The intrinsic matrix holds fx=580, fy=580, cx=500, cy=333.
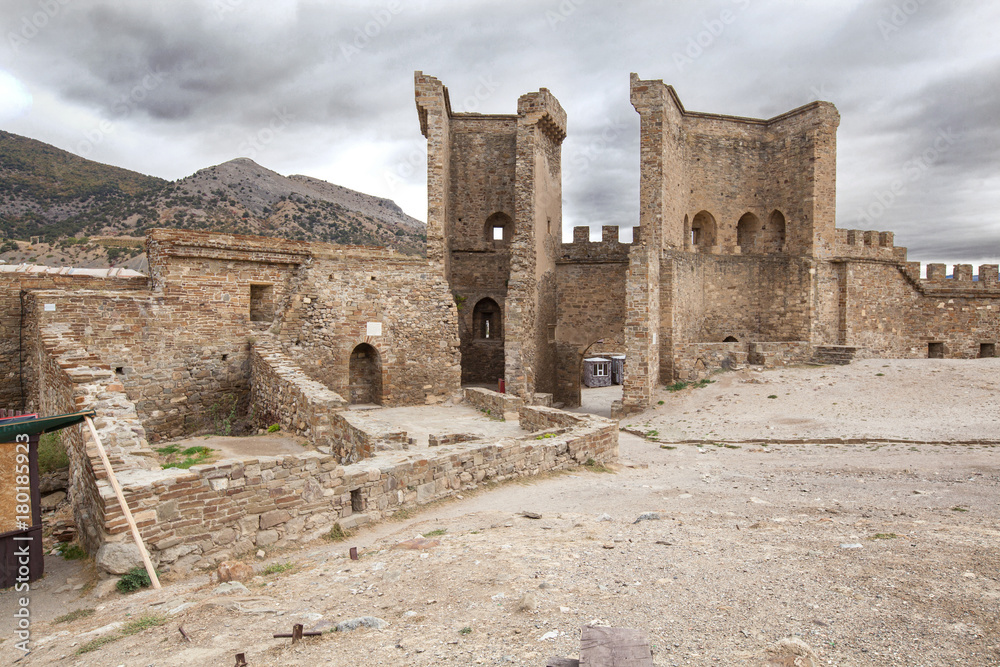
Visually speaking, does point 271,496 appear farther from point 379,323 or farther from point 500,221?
point 500,221

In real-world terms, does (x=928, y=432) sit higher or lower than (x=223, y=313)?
lower

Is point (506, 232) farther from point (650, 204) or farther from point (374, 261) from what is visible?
point (374, 261)

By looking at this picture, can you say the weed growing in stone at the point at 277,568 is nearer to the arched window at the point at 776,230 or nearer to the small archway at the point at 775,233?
the small archway at the point at 775,233

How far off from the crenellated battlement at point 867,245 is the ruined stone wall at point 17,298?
889 inches

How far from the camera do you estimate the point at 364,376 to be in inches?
637

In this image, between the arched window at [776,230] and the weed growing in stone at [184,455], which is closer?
the weed growing in stone at [184,455]

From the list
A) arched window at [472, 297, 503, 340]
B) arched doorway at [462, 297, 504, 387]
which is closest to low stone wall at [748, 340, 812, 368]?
arched doorway at [462, 297, 504, 387]

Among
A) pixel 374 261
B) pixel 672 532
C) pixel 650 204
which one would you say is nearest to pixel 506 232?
pixel 650 204

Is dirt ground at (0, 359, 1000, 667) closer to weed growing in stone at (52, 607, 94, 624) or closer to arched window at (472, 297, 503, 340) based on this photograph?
weed growing in stone at (52, 607, 94, 624)

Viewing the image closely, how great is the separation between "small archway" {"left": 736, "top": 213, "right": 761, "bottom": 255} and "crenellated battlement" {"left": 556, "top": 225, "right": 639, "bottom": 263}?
4.23m

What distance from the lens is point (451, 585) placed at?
4812 millimetres

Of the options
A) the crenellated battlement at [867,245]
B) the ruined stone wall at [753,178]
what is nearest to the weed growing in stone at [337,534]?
the ruined stone wall at [753,178]

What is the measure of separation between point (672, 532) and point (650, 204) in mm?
13931

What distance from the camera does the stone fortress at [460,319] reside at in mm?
7073
